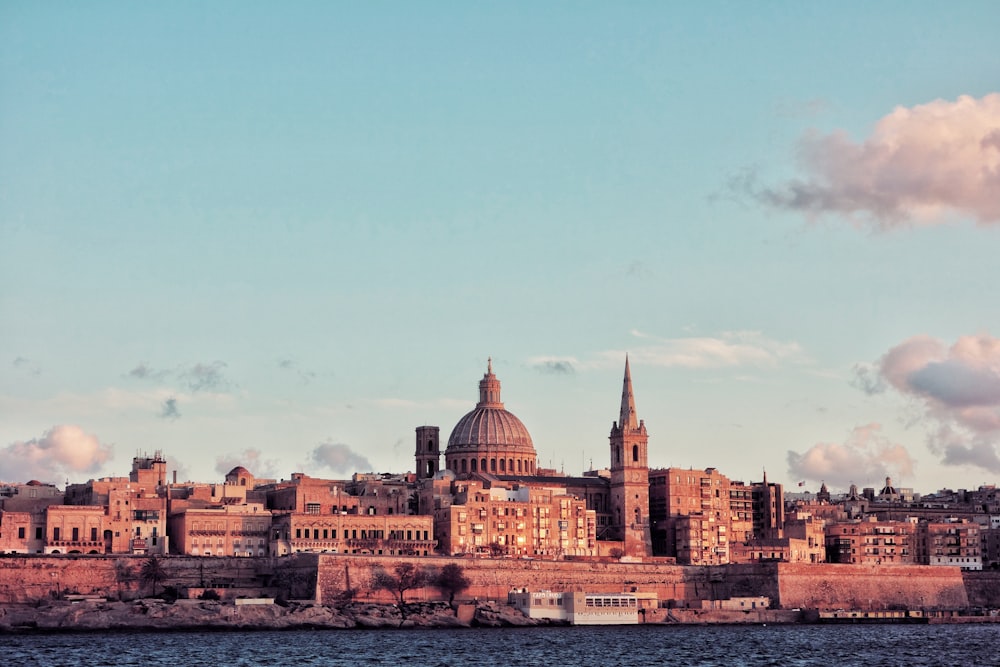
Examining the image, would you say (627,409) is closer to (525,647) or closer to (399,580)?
(399,580)

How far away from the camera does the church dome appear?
13000 cm

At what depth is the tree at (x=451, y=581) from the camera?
10175 cm

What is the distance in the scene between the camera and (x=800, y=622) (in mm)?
103875

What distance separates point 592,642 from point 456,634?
9.64 m

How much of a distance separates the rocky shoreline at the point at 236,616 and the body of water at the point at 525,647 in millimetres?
1548

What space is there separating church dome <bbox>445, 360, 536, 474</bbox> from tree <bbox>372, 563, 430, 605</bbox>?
28.5 m

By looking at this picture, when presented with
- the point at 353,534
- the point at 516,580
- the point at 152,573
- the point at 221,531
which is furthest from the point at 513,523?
the point at 152,573

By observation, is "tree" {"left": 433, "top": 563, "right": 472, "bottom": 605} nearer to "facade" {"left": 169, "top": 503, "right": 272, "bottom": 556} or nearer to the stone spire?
"facade" {"left": 169, "top": 503, "right": 272, "bottom": 556}

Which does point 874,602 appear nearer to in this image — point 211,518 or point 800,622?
point 800,622

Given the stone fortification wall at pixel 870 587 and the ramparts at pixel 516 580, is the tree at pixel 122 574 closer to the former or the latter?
the ramparts at pixel 516 580

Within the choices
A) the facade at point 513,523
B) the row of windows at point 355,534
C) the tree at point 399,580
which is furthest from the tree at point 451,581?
the row of windows at point 355,534

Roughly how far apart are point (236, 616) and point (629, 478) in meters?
39.6

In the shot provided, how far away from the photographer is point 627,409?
127 meters

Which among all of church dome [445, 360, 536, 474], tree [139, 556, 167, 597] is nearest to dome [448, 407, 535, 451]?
church dome [445, 360, 536, 474]
